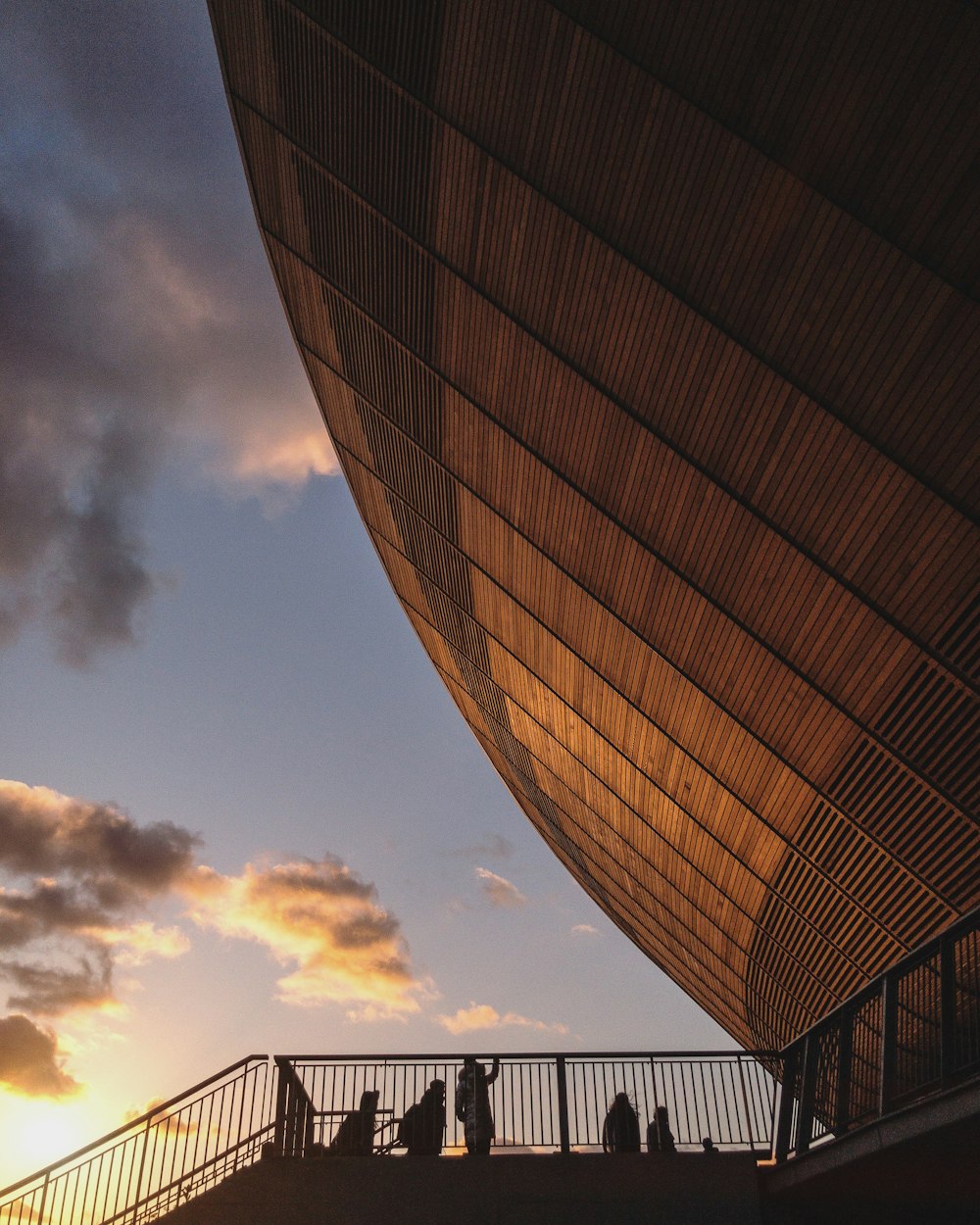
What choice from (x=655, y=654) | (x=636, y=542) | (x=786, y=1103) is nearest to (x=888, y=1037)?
(x=786, y=1103)

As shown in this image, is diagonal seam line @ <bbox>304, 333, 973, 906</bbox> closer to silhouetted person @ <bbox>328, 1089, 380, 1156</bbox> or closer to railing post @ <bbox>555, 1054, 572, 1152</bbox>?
railing post @ <bbox>555, 1054, 572, 1152</bbox>

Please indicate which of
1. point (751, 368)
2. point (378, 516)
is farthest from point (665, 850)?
point (751, 368)

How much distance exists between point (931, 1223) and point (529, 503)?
29.2 ft

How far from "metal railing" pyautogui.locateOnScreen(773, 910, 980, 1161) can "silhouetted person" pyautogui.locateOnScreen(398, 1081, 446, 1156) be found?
11.0 ft

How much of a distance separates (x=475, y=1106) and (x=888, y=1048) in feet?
16.2

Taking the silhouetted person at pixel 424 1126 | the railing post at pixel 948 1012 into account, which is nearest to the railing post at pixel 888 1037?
the railing post at pixel 948 1012

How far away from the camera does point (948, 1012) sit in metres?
6.06

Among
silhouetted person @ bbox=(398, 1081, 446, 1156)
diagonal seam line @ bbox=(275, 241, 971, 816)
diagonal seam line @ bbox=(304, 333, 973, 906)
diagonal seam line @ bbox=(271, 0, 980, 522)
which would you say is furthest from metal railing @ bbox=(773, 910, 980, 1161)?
diagonal seam line @ bbox=(271, 0, 980, 522)

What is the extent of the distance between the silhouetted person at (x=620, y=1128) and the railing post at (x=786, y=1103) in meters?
1.49

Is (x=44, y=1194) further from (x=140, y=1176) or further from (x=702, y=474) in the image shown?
(x=702, y=474)

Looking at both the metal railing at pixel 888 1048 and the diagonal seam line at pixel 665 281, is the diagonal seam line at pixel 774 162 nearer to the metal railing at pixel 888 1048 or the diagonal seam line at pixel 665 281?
the diagonal seam line at pixel 665 281

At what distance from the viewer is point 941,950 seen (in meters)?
6.20

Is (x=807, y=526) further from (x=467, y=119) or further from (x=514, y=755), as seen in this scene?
(x=514, y=755)

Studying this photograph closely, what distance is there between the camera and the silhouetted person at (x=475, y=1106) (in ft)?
33.2
